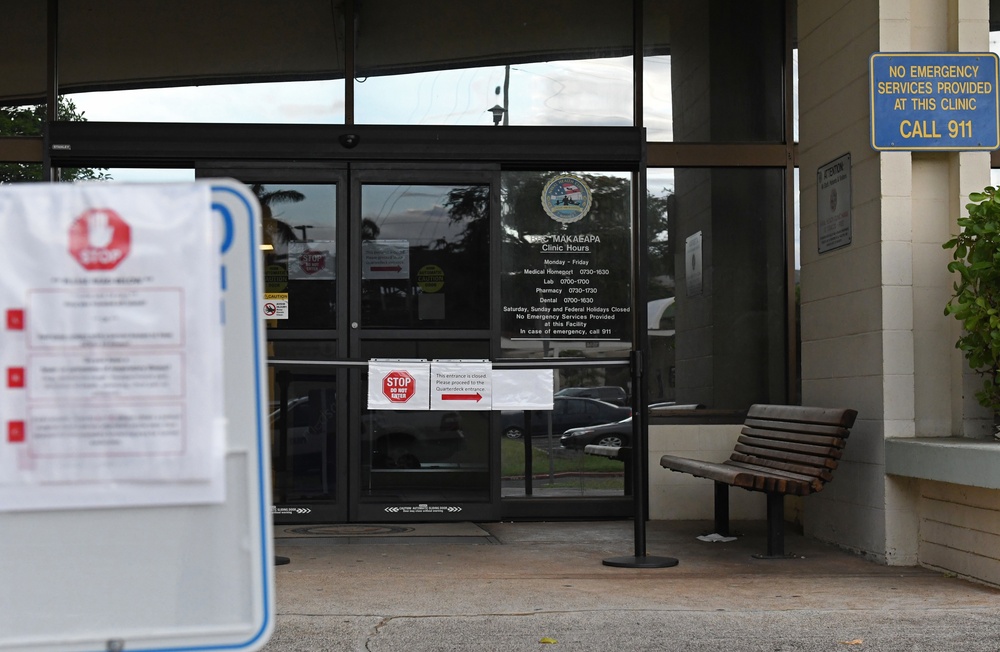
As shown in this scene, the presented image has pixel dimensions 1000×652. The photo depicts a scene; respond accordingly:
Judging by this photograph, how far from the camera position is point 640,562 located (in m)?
6.40

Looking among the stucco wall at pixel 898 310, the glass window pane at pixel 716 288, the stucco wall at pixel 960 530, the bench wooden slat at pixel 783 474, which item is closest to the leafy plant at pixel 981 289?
the stucco wall at pixel 898 310

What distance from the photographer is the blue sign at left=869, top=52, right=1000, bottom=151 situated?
6699mm

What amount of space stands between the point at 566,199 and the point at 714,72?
149cm

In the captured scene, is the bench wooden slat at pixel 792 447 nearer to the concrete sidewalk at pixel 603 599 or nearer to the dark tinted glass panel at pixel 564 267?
the concrete sidewalk at pixel 603 599

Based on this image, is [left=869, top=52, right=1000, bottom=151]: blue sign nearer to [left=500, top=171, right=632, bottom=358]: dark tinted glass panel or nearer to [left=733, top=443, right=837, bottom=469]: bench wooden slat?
[left=733, top=443, right=837, bottom=469]: bench wooden slat

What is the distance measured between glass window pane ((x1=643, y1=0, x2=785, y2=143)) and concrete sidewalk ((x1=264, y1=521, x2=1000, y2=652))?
3.03 metres

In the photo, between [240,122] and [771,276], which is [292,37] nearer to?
[240,122]

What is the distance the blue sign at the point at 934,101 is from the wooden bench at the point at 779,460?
1.63 m

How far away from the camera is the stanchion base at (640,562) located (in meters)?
6.39

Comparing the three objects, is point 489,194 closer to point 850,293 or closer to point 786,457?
point 850,293

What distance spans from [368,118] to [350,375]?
6.10ft

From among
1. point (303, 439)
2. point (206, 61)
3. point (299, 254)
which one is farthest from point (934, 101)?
point (206, 61)

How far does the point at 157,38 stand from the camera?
8.39 metres

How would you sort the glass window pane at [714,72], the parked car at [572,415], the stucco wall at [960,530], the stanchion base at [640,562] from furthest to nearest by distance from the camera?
1. the glass window pane at [714,72]
2. the parked car at [572,415]
3. the stanchion base at [640,562]
4. the stucco wall at [960,530]
